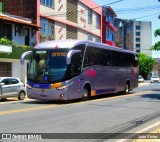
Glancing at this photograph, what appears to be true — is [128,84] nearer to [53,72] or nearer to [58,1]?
[53,72]

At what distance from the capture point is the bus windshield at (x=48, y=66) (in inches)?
747

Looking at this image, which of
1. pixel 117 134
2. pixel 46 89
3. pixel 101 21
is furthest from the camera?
pixel 101 21

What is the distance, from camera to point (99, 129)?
1110 centimetres

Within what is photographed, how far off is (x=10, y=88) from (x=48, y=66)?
198 inches

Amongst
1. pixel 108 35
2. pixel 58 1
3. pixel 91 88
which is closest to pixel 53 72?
pixel 91 88

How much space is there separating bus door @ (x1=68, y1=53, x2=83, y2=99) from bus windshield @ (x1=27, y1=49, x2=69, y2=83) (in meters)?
0.52

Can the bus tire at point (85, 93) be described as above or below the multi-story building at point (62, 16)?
below

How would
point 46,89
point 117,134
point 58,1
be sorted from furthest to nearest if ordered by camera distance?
point 58,1
point 46,89
point 117,134

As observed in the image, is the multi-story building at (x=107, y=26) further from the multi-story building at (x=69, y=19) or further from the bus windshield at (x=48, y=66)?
the bus windshield at (x=48, y=66)

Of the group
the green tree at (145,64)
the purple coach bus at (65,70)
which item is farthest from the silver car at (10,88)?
the green tree at (145,64)

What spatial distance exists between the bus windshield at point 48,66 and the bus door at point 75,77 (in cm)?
52

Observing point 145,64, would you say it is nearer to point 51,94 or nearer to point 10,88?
point 10,88

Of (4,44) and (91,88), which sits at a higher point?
(4,44)

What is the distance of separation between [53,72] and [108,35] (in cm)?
4295
